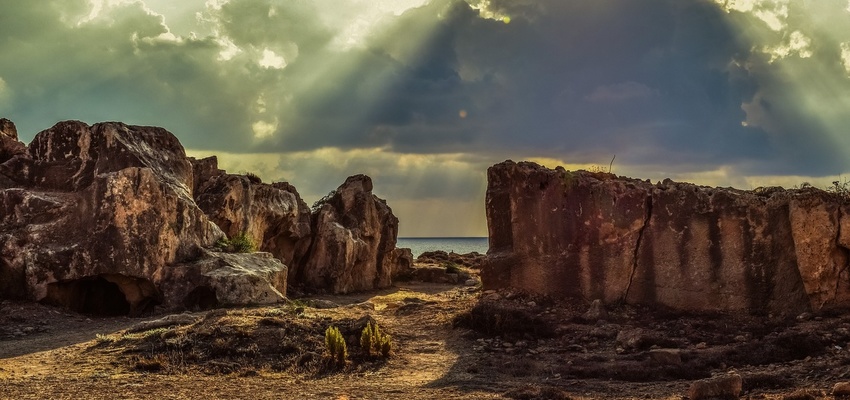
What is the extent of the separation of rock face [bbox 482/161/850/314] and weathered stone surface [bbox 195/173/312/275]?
11.7 metres

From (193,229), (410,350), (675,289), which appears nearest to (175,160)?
(193,229)

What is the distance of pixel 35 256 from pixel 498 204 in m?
14.0

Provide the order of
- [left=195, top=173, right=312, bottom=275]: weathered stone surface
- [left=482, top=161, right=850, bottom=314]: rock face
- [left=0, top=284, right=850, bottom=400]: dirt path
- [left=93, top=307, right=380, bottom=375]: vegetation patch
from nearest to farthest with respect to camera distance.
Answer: [left=0, top=284, right=850, bottom=400]: dirt path → [left=93, top=307, right=380, bottom=375]: vegetation patch → [left=482, top=161, right=850, bottom=314]: rock face → [left=195, top=173, right=312, bottom=275]: weathered stone surface

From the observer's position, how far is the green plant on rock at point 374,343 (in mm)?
16344

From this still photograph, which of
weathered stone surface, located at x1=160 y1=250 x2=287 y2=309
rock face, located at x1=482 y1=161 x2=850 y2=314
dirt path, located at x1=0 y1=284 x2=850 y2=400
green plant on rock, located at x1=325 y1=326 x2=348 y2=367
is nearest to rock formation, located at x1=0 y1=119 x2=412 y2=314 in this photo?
weathered stone surface, located at x1=160 y1=250 x2=287 y2=309

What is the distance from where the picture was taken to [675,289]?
67.1 feet

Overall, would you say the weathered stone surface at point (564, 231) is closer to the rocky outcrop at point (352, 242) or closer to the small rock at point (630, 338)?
the small rock at point (630, 338)

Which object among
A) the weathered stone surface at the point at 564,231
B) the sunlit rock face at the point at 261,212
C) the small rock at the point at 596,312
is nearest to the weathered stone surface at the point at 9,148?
the sunlit rock face at the point at 261,212

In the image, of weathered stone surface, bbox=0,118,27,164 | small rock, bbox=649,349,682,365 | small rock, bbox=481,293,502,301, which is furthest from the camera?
weathered stone surface, bbox=0,118,27,164

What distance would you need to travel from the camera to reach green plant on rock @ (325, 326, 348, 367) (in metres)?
15.6

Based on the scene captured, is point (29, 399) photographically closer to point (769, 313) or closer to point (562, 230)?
point (562, 230)

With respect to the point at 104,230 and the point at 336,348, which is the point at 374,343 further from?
the point at 104,230

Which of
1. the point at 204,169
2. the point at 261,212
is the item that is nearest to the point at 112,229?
the point at 261,212

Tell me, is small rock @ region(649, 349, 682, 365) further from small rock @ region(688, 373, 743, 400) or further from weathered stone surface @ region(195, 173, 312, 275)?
weathered stone surface @ region(195, 173, 312, 275)
